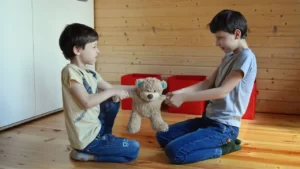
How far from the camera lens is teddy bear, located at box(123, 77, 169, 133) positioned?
4.26 feet

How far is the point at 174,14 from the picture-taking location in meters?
2.44

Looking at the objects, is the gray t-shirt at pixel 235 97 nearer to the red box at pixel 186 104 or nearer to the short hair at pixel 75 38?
the short hair at pixel 75 38

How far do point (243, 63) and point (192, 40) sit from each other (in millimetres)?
1102

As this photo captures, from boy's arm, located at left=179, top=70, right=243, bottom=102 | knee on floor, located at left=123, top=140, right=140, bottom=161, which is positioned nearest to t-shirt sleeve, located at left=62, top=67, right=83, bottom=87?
knee on floor, located at left=123, top=140, right=140, bottom=161

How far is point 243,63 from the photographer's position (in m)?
1.34

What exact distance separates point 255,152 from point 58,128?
1080 mm

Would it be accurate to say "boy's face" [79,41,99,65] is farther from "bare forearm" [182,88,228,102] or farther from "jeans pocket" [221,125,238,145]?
"jeans pocket" [221,125,238,145]

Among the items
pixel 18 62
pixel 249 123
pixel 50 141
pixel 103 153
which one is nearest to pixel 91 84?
pixel 103 153

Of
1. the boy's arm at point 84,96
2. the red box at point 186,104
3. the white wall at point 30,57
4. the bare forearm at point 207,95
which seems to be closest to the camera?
the boy's arm at point 84,96

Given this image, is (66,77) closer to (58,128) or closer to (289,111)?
(58,128)

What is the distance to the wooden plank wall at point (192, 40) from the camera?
222cm

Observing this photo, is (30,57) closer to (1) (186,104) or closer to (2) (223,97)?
(1) (186,104)

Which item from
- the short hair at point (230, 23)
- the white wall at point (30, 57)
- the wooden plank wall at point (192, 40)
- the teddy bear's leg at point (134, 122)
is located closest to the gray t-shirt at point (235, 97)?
the short hair at point (230, 23)

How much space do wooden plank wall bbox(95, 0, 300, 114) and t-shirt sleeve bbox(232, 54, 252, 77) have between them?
99 cm
